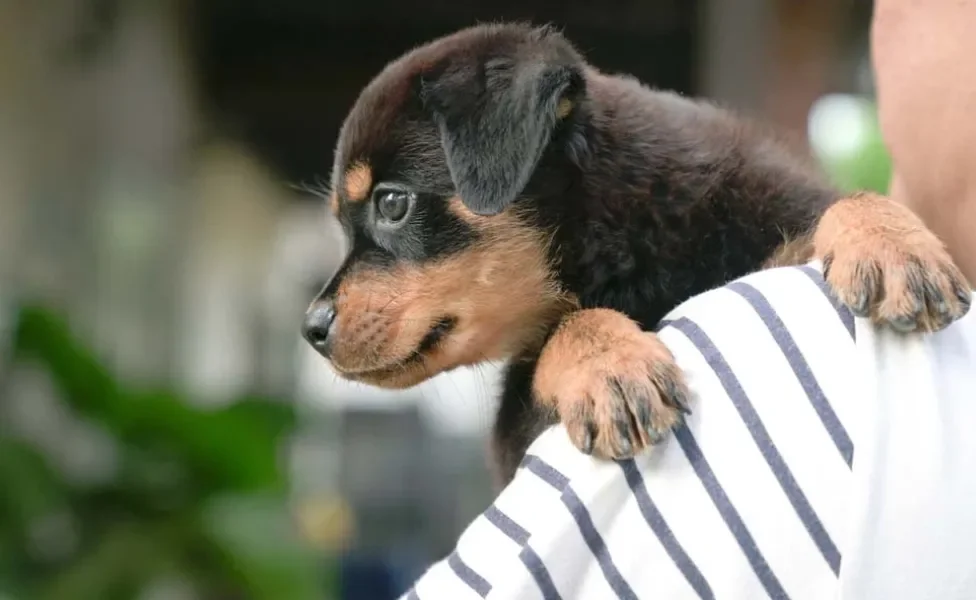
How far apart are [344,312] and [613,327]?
0.35 metres

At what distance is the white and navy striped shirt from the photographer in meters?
0.75

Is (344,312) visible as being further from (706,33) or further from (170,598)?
(706,33)

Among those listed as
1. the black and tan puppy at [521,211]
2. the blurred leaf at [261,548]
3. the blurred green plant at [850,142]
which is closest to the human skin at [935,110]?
the black and tan puppy at [521,211]

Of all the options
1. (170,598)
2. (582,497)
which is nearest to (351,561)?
(170,598)

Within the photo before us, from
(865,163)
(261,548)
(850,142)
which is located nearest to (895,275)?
(865,163)

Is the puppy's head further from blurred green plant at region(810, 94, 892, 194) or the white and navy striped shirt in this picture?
blurred green plant at region(810, 94, 892, 194)

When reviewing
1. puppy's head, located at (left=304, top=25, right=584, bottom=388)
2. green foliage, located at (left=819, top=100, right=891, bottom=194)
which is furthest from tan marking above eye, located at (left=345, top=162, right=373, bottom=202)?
green foliage, located at (left=819, top=100, right=891, bottom=194)

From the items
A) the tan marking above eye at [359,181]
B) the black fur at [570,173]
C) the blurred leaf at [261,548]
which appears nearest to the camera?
the black fur at [570,173]

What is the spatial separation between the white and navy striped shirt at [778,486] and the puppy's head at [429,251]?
345 mm

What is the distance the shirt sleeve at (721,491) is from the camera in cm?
77

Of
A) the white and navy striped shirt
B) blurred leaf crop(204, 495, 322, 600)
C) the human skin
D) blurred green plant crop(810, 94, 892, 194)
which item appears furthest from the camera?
blurred leaf crop(204, 495, 322, 600)

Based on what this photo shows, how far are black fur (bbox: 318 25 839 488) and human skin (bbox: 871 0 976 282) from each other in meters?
0.12

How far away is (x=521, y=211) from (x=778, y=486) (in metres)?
0.52

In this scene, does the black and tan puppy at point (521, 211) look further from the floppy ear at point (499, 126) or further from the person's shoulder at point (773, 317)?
the person's shoulder at point (773, 317)
